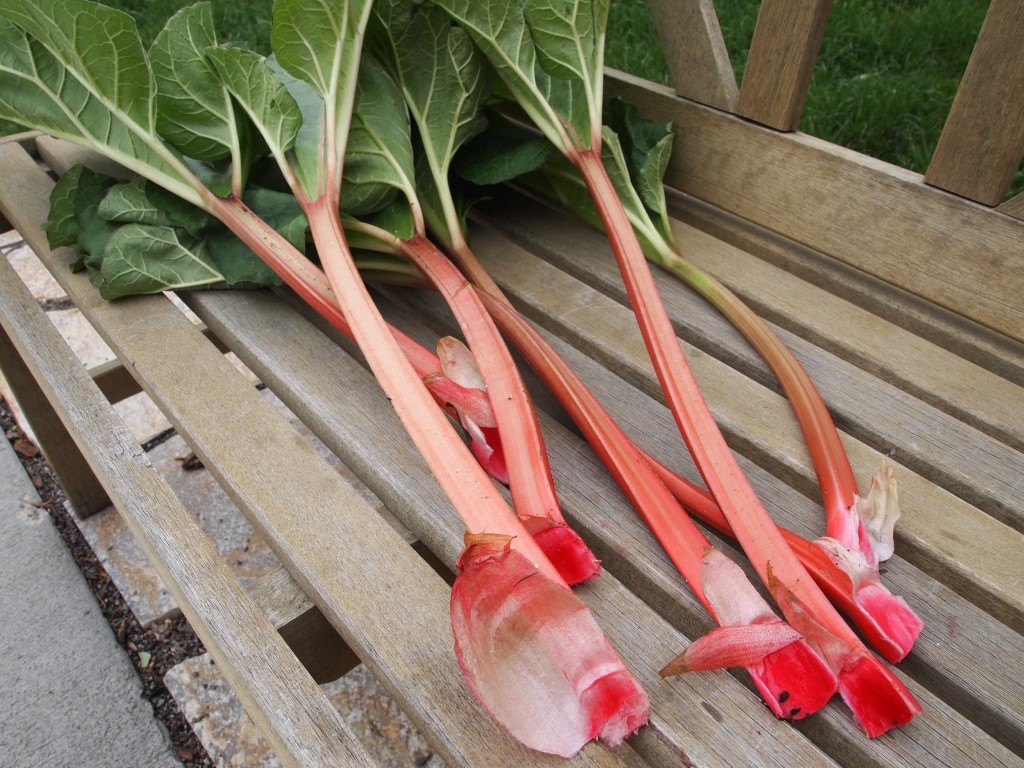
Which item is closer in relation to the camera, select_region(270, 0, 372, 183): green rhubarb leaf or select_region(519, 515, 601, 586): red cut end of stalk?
select_region(519, 515, 601, 586): red cut end of stalk

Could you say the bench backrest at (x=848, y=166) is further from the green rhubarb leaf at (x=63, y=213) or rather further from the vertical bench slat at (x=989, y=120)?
the green rhubarb leaf at (x=63, y=213)

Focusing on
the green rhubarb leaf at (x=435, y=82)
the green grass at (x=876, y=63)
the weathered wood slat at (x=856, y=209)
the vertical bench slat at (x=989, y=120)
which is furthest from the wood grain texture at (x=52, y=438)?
the green grass at (x=876, y=63)

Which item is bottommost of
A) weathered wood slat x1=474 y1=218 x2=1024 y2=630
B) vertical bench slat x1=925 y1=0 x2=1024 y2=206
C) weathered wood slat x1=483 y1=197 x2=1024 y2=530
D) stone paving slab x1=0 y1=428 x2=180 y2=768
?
stone paving slab x1=0 y1=428 x2=180 y2=768

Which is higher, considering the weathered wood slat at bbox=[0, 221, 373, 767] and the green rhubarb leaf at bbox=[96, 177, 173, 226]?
the green rhubarb leaf at bbox=[96, 177, 173, 226]

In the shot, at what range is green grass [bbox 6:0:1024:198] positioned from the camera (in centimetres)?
253

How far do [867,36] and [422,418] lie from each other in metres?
2.72

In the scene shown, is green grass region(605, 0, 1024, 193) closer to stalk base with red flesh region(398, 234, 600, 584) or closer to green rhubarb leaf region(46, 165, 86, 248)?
stalk base with red flesh region(398, 234, 600, 584)

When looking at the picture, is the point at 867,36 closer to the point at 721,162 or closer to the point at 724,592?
the point at 721,162

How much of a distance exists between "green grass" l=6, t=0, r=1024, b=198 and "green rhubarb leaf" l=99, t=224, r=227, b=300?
1.37m

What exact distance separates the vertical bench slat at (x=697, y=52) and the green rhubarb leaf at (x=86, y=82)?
99cm

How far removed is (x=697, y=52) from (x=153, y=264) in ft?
3.65

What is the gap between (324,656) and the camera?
1011 mm

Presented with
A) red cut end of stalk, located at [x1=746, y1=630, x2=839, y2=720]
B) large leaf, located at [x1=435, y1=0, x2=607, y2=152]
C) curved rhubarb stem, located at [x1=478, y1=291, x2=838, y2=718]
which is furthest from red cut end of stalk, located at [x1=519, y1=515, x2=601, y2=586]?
large leaf, located at [x1=435, y1=0, x2=607, y2=152]

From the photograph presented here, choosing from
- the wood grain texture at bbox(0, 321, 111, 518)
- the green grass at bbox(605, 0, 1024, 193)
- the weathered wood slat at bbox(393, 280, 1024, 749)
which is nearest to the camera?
the weathered wood slat at bbox(393, 280, 1024, 749)
